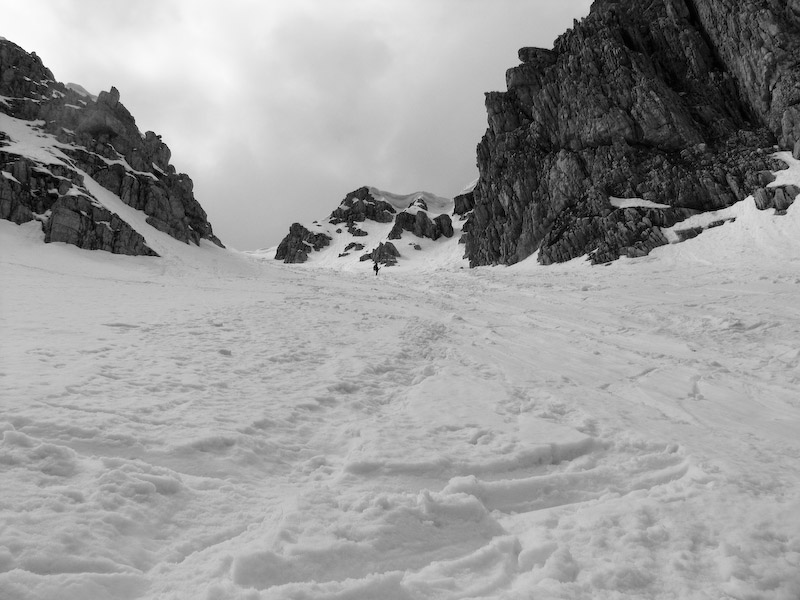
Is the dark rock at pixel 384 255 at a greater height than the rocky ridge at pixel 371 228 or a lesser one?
lesser

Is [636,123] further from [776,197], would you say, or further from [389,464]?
[389,464]

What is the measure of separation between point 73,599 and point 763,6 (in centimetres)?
6508

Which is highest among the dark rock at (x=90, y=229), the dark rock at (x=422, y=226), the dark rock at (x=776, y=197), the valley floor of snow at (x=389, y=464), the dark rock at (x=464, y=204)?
the dark rock at (x=464, y=204)

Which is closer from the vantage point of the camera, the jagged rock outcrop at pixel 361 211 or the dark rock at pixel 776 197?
the dark rock at pixel 776 197

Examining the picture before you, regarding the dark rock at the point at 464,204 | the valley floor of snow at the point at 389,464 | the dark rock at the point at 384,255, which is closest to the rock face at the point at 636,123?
the dark rock at the point at 384,255

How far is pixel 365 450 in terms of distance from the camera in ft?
19.5

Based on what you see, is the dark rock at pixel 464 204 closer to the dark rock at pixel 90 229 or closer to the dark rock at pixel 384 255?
the dark rock at pixel 384 255

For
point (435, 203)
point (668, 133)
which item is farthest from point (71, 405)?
point (435, 203)

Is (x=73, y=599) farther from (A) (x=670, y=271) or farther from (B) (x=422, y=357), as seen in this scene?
(A) (x=670, y=271)

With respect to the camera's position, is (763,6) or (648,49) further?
(648,49)

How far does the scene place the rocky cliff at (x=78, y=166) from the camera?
39969mm

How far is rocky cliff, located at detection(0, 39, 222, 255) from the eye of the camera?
3997 cm

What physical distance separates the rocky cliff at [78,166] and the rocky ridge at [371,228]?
37.5 meters

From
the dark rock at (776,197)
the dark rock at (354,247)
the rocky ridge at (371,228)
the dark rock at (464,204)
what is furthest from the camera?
the dark rock at (464,204)
